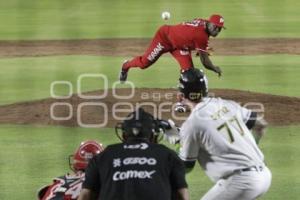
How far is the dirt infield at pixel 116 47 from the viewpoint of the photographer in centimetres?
1839

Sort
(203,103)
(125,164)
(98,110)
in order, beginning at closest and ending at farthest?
(125,164), (203,103), (98,110)

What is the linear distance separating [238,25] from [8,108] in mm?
13139

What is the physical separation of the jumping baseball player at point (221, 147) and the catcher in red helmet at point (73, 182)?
2.15 ft

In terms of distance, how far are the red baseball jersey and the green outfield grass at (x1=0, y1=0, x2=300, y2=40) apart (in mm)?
9527

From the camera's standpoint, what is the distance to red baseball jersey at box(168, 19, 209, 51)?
40.3 ft

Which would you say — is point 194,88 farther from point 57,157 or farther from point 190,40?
point 190,40

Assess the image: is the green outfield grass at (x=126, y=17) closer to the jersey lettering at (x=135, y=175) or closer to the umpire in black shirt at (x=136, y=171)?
the umpire in black shirt at (x=136, y=171)

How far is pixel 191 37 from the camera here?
1230cm

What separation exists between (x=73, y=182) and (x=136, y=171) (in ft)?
3.01

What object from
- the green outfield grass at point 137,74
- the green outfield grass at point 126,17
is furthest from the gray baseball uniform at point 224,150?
the green outfield grass at point 126,17

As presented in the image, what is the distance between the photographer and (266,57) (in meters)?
17.6

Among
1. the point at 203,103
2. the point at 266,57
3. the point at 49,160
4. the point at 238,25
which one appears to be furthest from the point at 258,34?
the point at 203,103

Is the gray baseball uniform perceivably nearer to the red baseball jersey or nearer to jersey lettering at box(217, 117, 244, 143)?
jersey lettering at box(217, 117, 244, 143)

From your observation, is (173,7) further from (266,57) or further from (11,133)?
(11,133)
